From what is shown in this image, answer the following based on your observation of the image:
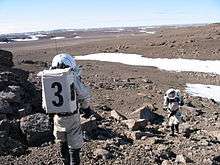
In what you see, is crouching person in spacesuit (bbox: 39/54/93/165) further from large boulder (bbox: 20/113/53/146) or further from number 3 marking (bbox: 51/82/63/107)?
large boulder (bbox: 20/113/53/146)

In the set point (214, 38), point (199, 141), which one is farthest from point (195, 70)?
point (199, 141)

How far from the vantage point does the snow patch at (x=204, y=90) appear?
26.7m

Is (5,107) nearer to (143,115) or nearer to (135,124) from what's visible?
(135,124)

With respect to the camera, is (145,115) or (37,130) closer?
(37,130)

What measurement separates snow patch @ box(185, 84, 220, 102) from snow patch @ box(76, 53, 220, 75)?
8.42 m

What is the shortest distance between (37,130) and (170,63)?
3653 centimetres

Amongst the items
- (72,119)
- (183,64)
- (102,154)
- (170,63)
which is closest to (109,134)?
(102,154)

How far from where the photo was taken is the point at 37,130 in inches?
437

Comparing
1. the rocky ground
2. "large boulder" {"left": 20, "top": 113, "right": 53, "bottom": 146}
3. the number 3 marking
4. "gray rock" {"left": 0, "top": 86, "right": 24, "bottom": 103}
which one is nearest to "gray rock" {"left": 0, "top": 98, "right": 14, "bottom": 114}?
the rocky ground

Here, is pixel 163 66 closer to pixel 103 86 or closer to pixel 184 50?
pixel 184 50

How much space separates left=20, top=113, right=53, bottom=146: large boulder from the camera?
11.1 m

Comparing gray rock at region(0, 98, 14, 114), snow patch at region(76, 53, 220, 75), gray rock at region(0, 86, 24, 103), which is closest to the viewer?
gray rock at region(0, 98, 14, 114)

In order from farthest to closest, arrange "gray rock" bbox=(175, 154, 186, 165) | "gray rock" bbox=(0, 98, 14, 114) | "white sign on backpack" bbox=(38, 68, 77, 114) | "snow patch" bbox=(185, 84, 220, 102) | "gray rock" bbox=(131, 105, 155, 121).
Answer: "snow patch" bbox=(185, 84, 220, 102), "gray rock" bbox=(131, 105, 155, 121), "gray rock" bbox=(0, 98, 14, 114), "gray rock" bbox=(175, 154, 186, 165), "white sign on backpack" bbox=(38, 68, 77, 114)

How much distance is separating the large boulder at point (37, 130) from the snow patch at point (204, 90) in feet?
53.2
